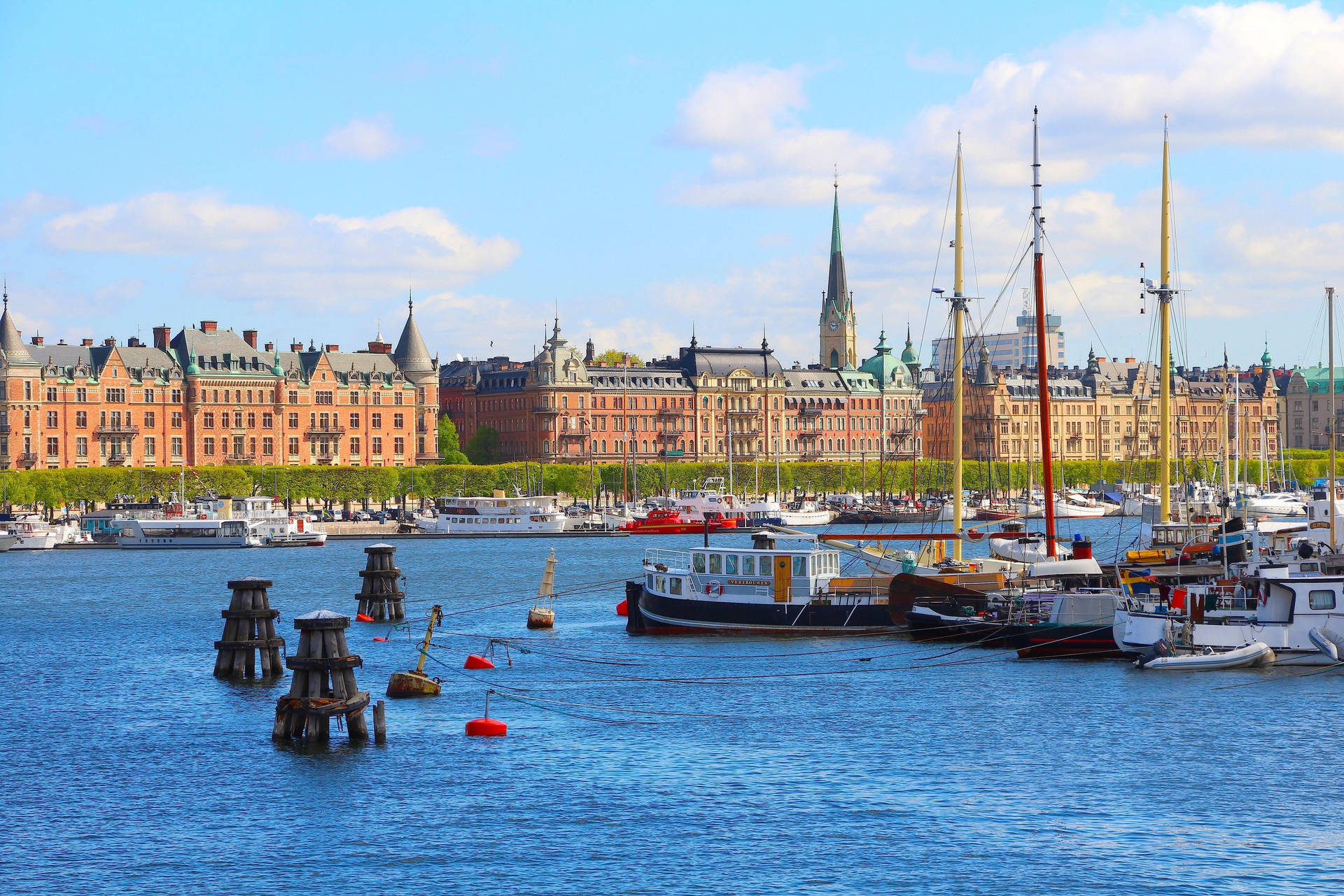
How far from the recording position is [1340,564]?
51.8 meters

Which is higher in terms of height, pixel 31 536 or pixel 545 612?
pixel 31 536

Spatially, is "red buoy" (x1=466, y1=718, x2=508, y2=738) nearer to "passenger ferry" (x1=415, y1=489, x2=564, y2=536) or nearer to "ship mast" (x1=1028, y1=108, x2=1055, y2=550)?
"ship mast" (x1=1028, y1=108, x2=1055, y2=550)

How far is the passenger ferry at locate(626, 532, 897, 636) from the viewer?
203 ft

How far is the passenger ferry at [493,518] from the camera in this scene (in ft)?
477

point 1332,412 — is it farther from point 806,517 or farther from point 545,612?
point 806,517

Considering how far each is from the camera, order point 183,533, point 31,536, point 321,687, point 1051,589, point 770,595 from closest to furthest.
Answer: point 321,687 < point 1051,589 < point 770,595 < point 183,533 < point 31,536

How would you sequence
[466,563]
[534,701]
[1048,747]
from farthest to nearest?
[466,563]
[534,701]
[1048,747]

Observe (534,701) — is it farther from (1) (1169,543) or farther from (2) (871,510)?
(2) (871,510)

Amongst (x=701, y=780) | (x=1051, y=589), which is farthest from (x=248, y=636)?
(x=1051, y=589)

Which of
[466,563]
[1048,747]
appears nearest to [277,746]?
[1048,747]

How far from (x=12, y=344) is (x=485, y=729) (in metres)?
136

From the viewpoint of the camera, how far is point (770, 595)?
62938 millimetres

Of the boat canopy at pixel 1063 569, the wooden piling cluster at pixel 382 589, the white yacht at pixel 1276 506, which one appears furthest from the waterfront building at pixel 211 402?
the boat canopy at pixel 1063 569

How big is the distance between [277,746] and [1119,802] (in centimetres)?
1888
